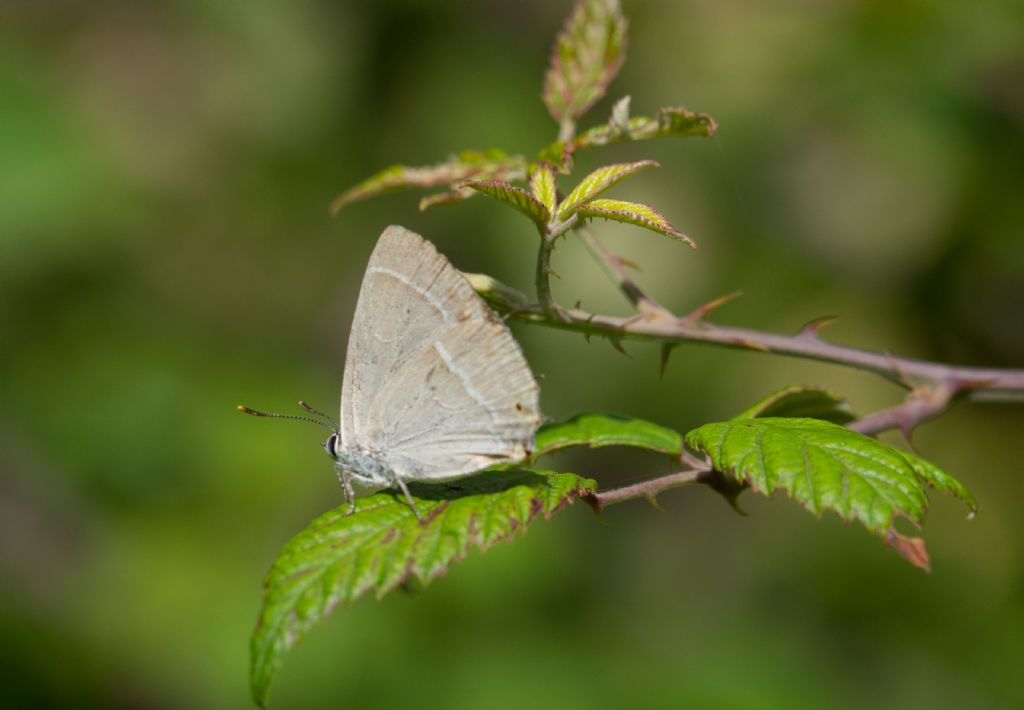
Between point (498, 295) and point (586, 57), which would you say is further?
point (586, 57)

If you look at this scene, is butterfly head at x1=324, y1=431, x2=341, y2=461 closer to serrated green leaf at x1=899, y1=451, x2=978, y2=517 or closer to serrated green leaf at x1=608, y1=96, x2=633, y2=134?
serrated green leaf at x1=608, y1=96, x2=633, y2=134

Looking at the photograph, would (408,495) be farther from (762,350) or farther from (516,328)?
(516,328)

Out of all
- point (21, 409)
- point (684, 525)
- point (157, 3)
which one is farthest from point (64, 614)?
point (157, 3)

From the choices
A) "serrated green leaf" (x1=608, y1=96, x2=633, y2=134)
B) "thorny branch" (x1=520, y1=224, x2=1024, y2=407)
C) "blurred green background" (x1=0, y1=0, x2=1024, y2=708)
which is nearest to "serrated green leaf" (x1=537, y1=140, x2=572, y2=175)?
"serrated green leaf" (x1=608, y1=96, x2=633, y2=134)

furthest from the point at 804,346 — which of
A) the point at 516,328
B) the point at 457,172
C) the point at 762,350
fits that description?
the point at 516,328

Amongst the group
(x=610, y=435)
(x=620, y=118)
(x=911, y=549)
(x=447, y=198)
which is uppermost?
(x=620, y=118)

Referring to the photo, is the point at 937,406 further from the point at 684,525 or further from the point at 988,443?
the point at 684,525
